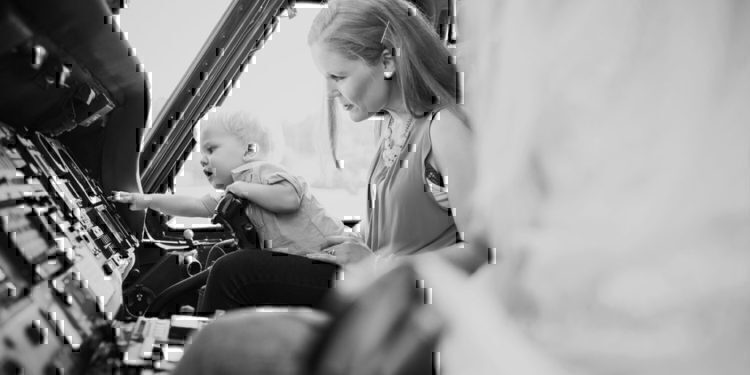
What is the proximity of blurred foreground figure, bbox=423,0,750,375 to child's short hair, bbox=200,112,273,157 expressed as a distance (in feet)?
7.37

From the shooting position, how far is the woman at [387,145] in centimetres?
125

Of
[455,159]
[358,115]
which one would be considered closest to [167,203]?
[358,115]

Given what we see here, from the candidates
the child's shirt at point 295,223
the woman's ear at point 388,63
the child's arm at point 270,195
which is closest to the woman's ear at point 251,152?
the child's shirt at point 295,223

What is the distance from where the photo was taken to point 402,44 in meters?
1.33

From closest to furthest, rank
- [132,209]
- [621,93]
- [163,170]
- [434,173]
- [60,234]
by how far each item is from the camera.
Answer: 1. [621,93]
2. [60,234]
3. [434,173]
4. [132,209]
5. [163,170]

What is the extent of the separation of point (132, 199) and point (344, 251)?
2.64 ft

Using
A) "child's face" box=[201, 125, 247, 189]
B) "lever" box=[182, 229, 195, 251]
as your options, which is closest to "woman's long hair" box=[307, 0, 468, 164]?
"child's face" box=[201, 125, 247, 189]

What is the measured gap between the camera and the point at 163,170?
267cm

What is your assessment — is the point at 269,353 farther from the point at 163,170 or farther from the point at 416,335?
the point at 163,170

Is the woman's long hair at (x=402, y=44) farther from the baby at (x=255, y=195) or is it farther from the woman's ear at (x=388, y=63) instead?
the baby at (x=255, y=195)

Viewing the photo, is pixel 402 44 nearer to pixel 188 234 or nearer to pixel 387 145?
pixel 387 145

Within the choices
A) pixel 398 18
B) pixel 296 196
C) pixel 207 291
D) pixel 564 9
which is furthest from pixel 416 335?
pixel 296 196

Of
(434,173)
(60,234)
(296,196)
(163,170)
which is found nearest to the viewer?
(60,234)

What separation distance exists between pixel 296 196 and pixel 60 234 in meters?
1.23
